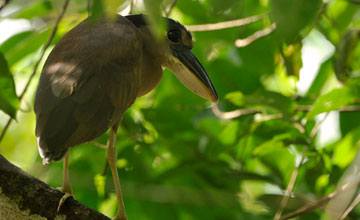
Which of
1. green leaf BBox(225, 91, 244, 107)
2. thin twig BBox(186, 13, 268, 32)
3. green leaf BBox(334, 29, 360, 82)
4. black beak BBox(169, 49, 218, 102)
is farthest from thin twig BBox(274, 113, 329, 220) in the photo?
thin twig BBox(186, 13, 268, 32)

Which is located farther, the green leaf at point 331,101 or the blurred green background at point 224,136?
the blurred green background at point 224,136

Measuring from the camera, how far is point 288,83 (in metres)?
3.61

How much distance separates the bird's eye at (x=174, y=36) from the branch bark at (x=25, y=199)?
1.01 meters

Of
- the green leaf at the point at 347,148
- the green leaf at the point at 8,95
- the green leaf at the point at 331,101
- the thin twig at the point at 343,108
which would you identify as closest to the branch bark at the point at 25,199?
A: the green leaf at the point at 8,95

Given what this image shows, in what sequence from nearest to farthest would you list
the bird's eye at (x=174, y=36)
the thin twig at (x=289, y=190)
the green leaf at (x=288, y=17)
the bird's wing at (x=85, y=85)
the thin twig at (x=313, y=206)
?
the green leaf at (x=288, y=17) < the bird's wing at (x=85, y=85) < the thin twig at (x=313, y=206) < the thin twig at (x=289, y=190) < the bird's eye at (x=174, y=36)

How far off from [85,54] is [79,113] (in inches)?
11.4

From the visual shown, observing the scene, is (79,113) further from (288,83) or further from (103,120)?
(288,83)

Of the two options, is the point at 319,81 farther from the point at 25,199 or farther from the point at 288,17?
the point at 288,17

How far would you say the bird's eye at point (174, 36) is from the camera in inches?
108

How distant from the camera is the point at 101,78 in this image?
224cm

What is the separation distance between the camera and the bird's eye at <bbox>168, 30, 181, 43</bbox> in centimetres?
273

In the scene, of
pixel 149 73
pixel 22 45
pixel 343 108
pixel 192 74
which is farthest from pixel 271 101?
pixel 22 45

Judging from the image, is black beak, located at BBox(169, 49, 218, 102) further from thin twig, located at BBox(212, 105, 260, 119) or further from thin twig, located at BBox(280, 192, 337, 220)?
thin twig, located at BBox(280, 192, 337, 220)

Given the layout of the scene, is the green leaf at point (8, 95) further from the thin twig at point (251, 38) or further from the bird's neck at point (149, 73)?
the thin twig at point (251, 38)
